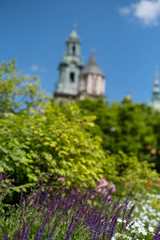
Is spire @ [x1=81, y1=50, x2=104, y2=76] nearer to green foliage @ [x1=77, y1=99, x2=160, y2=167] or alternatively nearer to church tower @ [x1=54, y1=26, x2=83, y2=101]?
church tower @ [x1=54, y1=26, x2=83, y2=101]

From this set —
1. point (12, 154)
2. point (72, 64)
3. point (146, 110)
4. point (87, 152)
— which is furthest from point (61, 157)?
point (72, 64)

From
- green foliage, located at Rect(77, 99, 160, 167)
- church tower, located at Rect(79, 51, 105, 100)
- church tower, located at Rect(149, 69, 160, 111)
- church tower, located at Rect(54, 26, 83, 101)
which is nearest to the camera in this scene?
green foliage, located at Rect(77, 99, 160, 167)

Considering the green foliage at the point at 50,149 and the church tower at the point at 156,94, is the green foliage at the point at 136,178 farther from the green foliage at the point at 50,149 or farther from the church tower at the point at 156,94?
the church tower at the point at 156,94

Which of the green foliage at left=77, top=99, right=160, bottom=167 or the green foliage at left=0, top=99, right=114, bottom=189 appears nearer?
the green foliage at left=0, top=99, right=114, bottom=189

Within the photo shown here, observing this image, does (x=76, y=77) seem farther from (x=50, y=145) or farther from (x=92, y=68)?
(x=50, y=145)

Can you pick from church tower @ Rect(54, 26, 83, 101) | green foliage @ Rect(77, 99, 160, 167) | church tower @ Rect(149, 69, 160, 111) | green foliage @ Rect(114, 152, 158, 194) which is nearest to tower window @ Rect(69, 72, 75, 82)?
church tower @ Rect(54, 26, 83, 101)

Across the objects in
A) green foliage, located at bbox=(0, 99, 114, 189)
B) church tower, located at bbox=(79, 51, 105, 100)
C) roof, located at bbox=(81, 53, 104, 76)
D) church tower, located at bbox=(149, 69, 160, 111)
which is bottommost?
green foliage, located at bbox=(0, 99, 114, 189)

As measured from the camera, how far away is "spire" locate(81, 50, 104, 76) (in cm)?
5358

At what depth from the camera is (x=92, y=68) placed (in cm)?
5419

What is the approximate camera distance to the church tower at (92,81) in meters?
52.8

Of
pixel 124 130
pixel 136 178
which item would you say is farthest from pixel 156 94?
pixel 136 178

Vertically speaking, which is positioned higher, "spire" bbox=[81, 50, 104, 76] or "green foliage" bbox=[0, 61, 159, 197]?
"spire" bbox=[81, 50, 104, 76]

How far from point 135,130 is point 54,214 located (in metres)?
17.4

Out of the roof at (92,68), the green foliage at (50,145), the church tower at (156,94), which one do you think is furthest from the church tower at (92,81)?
the green foliage at (50,145)
